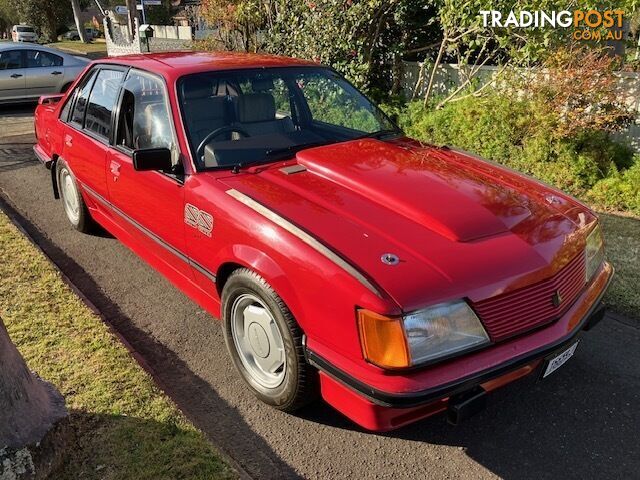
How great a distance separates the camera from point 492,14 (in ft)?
22.9

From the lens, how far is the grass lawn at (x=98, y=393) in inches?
93.5

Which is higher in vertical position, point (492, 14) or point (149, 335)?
point (492, 14)

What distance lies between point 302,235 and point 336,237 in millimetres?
155

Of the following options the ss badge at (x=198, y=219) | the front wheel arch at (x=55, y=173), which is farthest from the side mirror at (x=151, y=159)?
the front wheel arch at (x=55, y=173)

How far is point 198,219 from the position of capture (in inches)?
117

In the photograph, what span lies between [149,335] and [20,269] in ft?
5.00

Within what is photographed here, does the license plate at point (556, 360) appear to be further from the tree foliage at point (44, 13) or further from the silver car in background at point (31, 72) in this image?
the tree foliage at point (44, 13)

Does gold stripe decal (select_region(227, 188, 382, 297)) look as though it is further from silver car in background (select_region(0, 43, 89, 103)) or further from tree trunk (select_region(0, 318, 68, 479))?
silver car in background (select_region(0, 43, 89, 103))

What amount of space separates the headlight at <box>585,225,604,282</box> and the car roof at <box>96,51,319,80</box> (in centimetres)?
233

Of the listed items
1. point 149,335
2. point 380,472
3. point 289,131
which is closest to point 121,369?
point 149,335

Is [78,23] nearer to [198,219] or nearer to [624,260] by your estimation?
[198,219]

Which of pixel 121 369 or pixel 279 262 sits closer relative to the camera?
pixel 279 262

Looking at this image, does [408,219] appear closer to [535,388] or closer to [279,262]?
[279,262]

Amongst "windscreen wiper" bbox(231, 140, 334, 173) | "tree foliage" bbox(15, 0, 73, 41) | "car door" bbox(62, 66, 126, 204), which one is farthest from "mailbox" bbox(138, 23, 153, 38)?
"tree foliage" bbox(15, 0, 73, 41)
